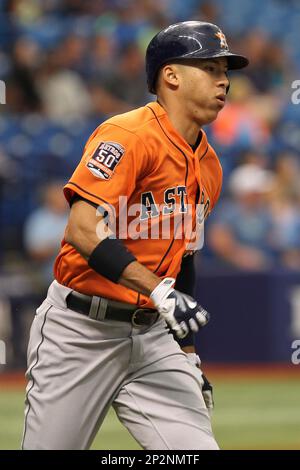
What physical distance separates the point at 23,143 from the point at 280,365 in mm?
3332

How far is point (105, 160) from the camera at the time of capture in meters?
3.96

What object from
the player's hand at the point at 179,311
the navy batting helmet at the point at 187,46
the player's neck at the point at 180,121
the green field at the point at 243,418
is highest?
the navy batting helmet at the point at 187,46

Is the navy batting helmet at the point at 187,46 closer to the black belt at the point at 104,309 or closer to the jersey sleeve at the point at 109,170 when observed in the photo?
the jersey sleeve at the point at 109,170

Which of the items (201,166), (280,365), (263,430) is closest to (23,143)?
(280,365)

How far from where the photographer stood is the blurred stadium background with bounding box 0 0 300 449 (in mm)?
9781

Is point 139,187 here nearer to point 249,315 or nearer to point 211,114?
point 211,114

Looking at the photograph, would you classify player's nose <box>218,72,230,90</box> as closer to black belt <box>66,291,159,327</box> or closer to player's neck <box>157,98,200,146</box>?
player's neck <box>157,98,200,146</box>

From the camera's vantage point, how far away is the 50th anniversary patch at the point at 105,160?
395 centimetres

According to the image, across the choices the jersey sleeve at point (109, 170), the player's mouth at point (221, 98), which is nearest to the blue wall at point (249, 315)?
the player's mouth at point (221, 98)

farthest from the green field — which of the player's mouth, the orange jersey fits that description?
the player's mouth

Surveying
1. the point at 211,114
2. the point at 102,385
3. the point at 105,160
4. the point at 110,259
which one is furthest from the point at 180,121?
the point at 102,385

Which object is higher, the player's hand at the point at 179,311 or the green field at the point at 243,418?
the player's hand at the point at 179,311

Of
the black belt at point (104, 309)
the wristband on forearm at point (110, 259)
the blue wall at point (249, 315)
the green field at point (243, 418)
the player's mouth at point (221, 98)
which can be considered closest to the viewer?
the wristband on forearm at point (110, 259)

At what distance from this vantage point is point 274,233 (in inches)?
412
